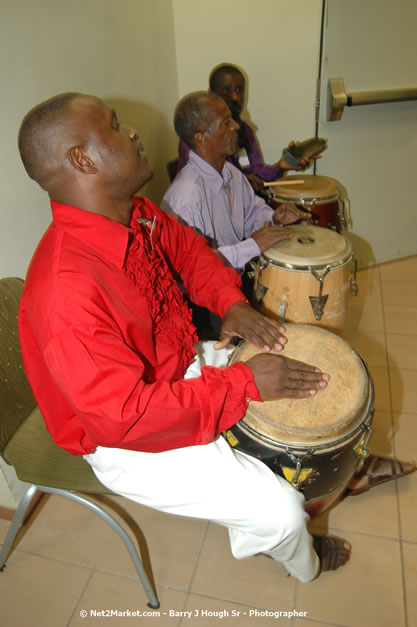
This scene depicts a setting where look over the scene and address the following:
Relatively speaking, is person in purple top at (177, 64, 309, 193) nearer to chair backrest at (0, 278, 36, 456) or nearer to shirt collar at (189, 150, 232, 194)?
shirt collar at (189, 150, 232, 194)

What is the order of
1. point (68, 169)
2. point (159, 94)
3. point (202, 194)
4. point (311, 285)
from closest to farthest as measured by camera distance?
point (68, 169)
point (311, 285)
point (202, 194)
point (159, 94)

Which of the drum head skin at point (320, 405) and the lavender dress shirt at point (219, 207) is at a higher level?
the lavender dress shirt at point (219, 207)

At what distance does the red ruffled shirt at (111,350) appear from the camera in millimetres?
980

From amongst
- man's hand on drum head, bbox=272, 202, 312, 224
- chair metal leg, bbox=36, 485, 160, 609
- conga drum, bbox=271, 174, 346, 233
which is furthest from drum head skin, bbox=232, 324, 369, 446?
conga drum, bbox=271, 174, 346, 233

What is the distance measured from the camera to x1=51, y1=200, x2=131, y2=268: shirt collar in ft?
3.65

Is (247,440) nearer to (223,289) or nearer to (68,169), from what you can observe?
(223,289)

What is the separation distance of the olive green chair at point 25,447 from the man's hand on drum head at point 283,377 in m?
0.56

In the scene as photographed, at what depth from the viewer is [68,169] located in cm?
108

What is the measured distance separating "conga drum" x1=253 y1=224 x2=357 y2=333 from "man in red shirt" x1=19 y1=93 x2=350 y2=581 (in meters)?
0.41

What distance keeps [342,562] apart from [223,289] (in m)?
1.06

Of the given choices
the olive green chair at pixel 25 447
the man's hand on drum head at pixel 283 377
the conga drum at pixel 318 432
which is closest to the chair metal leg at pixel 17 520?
the olive green chair at pixel 25 447

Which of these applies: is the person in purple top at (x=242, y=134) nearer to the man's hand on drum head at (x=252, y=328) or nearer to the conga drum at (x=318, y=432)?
the man's hand on drum head at (x=252, y=328)

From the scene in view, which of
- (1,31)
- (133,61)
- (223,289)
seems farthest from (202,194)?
(1,31)

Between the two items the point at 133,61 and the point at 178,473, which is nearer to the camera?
the point at 178,473
